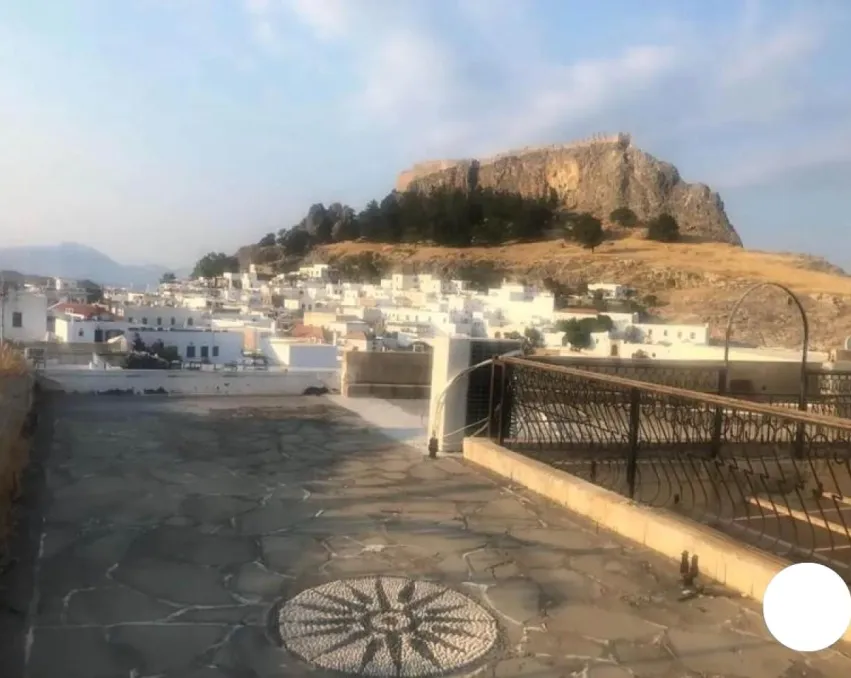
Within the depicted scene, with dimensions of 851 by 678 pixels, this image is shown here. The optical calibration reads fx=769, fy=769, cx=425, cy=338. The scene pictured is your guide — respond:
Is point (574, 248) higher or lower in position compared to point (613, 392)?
higher

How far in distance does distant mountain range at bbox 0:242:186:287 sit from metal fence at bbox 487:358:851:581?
2769 centimetres

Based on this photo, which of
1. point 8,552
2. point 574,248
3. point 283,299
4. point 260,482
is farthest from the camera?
point 574,248

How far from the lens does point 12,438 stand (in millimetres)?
5160

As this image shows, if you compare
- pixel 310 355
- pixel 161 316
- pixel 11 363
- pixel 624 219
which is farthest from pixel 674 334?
pixel 624 219

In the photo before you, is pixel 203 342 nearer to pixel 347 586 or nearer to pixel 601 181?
pixel 347 586

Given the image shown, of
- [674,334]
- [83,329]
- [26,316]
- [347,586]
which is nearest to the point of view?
[347,586]

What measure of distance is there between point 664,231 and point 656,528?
323 feet

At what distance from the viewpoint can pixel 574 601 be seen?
336 cm

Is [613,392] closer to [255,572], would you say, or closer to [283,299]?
[255,572]

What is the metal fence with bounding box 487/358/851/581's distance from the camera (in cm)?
620

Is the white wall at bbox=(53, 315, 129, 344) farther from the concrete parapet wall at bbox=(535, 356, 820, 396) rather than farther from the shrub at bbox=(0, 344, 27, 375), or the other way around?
the concrete parapet wall at bbox=(535, 356, 820, 396)

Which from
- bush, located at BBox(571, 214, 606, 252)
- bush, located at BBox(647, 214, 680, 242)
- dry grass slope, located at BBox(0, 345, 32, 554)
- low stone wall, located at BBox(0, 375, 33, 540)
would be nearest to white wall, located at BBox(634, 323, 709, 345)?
dry grass slope, located at BBox(0, 345, 32, 554)

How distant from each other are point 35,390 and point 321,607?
632 cm

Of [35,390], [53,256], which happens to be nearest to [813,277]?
[53,256]
